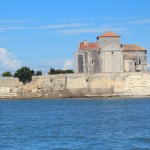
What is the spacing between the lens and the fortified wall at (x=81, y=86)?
223 ft

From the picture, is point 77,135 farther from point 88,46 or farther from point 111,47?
point 88,46

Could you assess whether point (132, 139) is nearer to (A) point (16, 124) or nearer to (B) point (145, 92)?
(A) point (16, 124)

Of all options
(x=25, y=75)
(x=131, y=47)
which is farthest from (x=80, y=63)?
(x=131, y=47)

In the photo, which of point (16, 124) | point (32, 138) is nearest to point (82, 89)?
point (16, 124)

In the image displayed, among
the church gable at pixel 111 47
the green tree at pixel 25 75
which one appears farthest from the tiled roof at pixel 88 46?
the green tree at pixel 25 75

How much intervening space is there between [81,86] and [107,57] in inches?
196

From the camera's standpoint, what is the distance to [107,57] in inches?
2864

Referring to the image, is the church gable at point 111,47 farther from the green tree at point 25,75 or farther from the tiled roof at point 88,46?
the green tree at point 25,75

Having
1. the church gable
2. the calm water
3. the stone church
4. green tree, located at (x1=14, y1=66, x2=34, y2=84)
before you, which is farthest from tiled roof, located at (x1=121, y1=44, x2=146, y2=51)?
the calm water

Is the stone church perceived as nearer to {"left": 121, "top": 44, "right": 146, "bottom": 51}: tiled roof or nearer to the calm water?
{"left": 121, "top": 44, "right": 146, "bottom": 51}: tiled roof

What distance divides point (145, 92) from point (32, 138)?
4466cm

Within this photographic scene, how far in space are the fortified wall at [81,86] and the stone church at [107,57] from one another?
363cm

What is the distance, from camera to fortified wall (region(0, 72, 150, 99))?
6794 centimetres

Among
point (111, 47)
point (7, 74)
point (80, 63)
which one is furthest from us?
point (7, 74)
